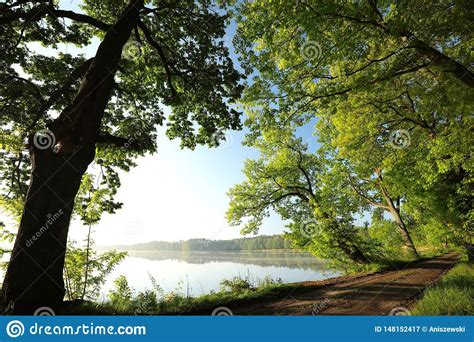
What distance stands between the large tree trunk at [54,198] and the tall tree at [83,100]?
0.08 feet

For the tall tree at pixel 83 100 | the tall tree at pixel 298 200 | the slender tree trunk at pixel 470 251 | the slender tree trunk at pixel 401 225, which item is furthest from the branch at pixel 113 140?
the slender tree trunk at pixel 401 225

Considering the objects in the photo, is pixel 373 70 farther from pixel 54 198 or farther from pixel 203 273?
pixel 203 273

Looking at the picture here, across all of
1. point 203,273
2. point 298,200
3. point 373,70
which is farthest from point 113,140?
point 203,273

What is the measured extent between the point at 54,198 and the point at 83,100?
2.82m

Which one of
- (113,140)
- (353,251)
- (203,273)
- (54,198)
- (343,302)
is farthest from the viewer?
(203,273)

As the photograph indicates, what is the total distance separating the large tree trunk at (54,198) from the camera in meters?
5.84

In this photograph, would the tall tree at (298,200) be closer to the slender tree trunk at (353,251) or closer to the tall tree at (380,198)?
the slender tree trunk at (353,251)

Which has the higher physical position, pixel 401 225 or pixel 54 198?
pixel 54 198

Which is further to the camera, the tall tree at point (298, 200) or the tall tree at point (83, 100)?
the tall tree at point (298, 200)

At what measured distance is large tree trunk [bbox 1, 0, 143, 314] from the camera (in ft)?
19.2

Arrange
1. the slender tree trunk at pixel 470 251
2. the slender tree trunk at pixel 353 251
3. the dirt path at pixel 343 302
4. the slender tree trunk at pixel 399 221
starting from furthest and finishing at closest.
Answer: the slender tree trunk at pixel 399 221 → the slender tree trunk at pixel 353 251 → the slender tree trunk at pixel 470 251 → the dirt path at pixel 343 302

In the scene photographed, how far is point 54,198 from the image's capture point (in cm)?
659

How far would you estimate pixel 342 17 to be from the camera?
6.69m
